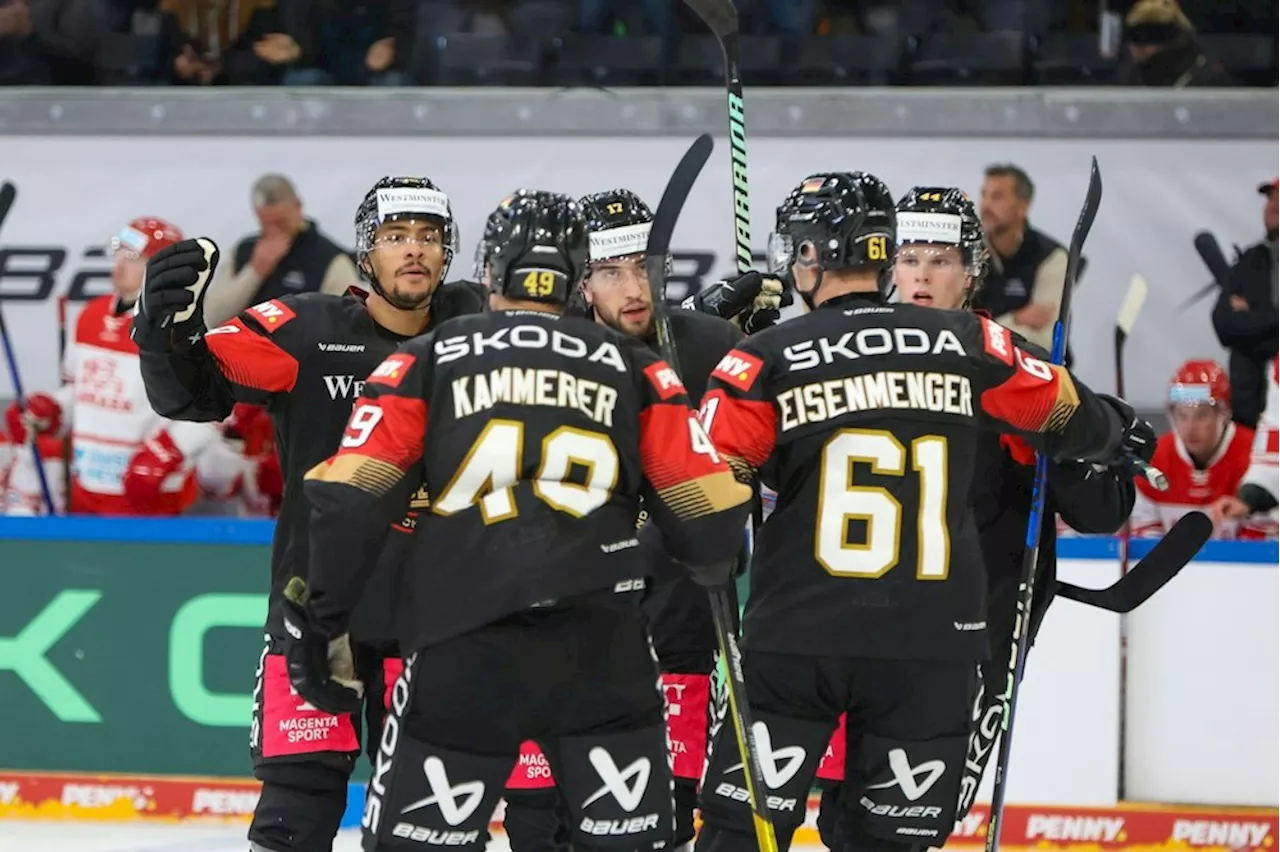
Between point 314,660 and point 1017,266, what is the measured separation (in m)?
4.09

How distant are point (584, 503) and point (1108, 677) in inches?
112

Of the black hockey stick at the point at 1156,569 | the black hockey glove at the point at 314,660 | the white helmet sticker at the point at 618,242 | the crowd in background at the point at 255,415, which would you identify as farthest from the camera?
the crowd in background at the point at 255,415

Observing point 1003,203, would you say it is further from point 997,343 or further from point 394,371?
point 394,371

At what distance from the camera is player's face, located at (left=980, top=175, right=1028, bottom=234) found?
713cm

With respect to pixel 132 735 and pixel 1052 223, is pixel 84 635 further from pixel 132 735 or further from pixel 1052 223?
pixel 1052 223

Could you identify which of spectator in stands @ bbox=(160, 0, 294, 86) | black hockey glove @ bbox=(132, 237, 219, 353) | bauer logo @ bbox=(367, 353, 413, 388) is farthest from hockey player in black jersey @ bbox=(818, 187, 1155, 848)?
spectator in stands @ bbox=(160, 0, 294, 86)

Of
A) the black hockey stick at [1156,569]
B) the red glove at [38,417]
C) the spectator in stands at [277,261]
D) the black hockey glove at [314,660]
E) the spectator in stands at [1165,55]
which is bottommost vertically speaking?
the black hockey glove at [314,660]

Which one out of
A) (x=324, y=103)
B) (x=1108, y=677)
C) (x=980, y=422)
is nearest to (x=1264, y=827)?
(x=1108, y=677)

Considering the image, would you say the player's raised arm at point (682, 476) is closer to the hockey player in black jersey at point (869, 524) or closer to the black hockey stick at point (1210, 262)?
the hockey player in black jersey at point (869, 524)

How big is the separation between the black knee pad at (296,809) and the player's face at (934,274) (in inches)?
67.3

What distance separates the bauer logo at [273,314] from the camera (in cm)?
430

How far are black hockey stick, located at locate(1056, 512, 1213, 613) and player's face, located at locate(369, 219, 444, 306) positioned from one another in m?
1.61

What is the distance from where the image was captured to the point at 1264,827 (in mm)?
5805

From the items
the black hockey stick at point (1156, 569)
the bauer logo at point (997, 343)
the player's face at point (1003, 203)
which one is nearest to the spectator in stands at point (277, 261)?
the player's face at point (1003, 203)
